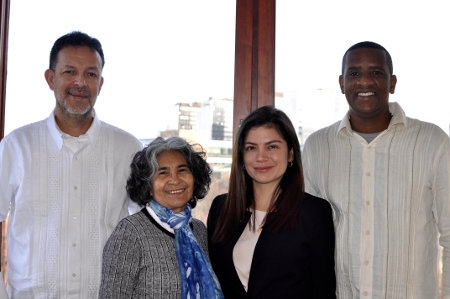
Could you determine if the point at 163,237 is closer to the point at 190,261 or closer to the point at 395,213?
the point at 190,261

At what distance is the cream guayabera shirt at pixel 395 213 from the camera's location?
2.09 meters

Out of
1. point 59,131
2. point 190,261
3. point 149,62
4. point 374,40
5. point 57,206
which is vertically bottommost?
point 190,261

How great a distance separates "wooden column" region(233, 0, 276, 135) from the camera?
2826mm

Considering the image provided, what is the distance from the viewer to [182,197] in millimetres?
2033

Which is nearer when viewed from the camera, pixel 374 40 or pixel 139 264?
pixel 139 264

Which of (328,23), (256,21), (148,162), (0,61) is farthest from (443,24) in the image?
(0,61)

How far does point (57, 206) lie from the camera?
7.27 feet

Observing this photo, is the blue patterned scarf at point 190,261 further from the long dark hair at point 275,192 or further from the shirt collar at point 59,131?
the shirt collar at point 59,131

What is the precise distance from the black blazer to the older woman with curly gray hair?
4.6 inches

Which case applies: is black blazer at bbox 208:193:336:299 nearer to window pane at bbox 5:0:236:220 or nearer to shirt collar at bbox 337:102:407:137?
shirt collar at bbox 337:102:407:137

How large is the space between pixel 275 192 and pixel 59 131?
3.39 ft

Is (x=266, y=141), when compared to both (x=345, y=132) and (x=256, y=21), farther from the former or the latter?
(x=256, y=21)

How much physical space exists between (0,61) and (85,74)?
85 cm

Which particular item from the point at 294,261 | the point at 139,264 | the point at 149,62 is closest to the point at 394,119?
the point at 294,261
